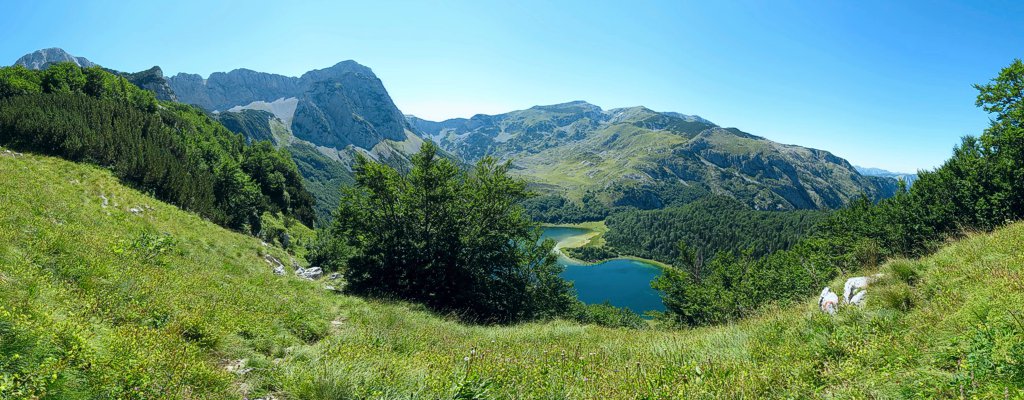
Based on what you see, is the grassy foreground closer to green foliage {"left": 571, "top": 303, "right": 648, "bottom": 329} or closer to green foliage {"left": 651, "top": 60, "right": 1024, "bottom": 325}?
green foliage {"left": 651, "top": 60, "right": 1024, "bottom": 325}

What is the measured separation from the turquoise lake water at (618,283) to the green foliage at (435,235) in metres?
81.2

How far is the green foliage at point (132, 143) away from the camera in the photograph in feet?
101

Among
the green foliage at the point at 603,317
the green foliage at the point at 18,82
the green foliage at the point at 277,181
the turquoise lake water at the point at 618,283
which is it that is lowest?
the turquoise lake water at the point at 618,283

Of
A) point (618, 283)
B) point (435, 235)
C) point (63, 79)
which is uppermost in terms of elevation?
point (63, 79)

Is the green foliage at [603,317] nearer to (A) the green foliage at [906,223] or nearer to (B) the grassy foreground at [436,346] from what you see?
(A) the green foliage at [906,223]

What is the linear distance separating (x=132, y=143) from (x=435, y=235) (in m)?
36.8

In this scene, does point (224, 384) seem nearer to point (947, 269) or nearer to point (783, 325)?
point (783, 325)

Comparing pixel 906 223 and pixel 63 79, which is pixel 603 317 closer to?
pixel 906 223

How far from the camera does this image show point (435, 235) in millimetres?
23172

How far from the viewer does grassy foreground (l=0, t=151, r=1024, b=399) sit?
4949 mm

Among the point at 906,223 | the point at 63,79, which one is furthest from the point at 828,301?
the point at 63,79

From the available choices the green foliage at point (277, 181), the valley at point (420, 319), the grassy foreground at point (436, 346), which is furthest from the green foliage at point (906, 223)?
the green foliage at point (277, 181)

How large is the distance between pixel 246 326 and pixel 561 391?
24.7 feet

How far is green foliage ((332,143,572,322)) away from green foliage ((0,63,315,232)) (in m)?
26.2
